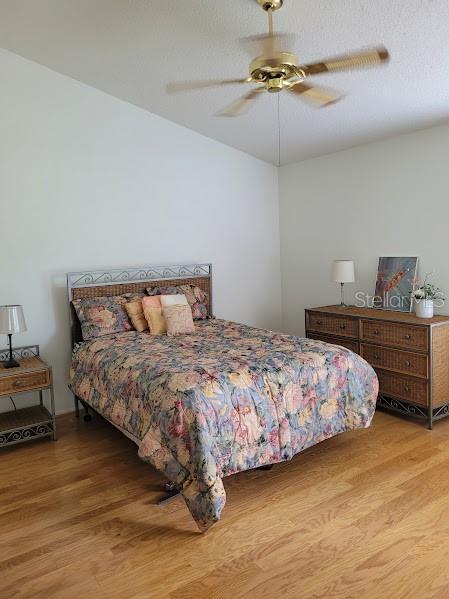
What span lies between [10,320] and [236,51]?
99.5 inches

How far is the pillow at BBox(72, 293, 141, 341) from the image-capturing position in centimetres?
387

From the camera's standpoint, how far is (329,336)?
436cm

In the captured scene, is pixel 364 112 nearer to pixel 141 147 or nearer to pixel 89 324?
pixel 141 147

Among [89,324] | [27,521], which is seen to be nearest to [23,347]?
[89,324]

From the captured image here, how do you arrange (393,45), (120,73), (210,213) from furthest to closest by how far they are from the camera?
(210,213), (120,73), (393,45)

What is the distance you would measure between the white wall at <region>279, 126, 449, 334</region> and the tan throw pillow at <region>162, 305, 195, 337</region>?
5.87 ft

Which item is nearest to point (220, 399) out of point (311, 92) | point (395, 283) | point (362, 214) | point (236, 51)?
point (311, 92)

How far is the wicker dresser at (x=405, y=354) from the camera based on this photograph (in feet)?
11.6

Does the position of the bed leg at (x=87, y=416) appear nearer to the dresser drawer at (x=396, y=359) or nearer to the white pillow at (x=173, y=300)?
the white pillow at (x=173, y=300)

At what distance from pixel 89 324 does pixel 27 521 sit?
1.71m

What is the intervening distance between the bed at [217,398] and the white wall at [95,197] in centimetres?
83

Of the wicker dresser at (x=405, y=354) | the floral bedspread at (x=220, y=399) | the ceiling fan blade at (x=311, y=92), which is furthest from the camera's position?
the wicker dresser at (x=405, y=354)

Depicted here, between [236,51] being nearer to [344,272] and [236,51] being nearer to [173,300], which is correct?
[173,300]

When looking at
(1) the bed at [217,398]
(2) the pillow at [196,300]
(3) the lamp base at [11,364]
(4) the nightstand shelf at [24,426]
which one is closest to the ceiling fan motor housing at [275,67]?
(1) the bed at [217,398]
